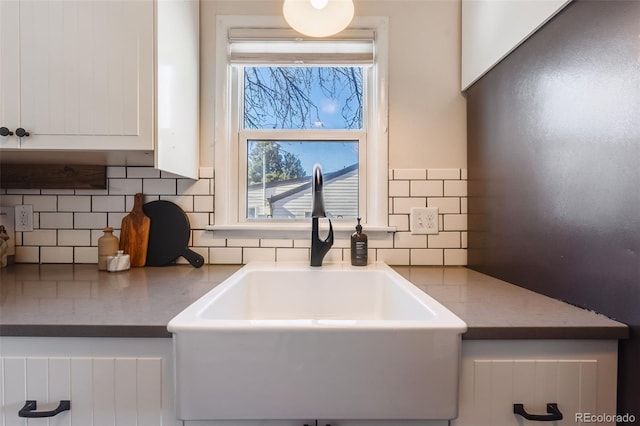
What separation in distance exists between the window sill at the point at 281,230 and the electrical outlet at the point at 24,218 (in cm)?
77

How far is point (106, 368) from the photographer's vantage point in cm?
68

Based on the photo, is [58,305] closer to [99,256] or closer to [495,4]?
[99,256]

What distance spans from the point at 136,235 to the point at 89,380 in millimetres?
785

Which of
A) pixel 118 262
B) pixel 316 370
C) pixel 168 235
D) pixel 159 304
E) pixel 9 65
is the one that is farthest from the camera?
pixel 168 235

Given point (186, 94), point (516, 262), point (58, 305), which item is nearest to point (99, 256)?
point (58, 305)

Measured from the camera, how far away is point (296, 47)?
4.74ft

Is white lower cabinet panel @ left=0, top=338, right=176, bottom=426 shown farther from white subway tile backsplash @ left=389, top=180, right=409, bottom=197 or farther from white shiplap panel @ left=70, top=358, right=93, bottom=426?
white subway tile backsplash @ left=389, top=180, right=409, bottom=197

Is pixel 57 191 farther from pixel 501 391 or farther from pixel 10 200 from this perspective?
pixel 501 391

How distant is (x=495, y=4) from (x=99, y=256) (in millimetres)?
1777

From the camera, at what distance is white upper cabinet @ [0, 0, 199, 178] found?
1.03 meters

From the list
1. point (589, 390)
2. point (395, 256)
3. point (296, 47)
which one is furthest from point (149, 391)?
point (296, 47)

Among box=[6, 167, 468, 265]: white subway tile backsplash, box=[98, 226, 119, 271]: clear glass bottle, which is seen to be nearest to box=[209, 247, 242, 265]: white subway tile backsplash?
box=[6, 167, 468, 265]: white subway tile backsplash

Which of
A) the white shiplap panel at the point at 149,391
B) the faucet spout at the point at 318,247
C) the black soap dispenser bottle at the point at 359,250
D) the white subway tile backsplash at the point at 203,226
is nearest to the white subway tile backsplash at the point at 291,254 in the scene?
the white subway tile backsplash at the point at 203,226

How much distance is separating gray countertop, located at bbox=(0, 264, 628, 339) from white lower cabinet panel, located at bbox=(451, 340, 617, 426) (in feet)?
0.11
